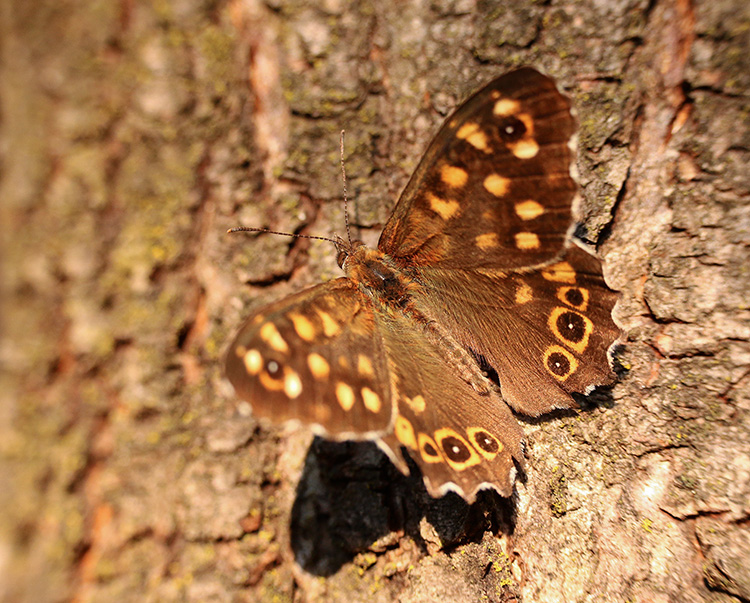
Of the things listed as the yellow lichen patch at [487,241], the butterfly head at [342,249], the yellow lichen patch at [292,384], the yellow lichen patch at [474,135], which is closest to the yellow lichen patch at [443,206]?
the yellow lichen patch at [487,241]

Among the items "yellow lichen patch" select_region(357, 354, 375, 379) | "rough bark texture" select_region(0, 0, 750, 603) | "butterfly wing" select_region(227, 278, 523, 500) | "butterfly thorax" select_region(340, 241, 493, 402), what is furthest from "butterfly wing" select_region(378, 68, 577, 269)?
"yellow lichen patch" select_region(357, 354, 375, 379)

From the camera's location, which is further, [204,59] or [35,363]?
[204,59]

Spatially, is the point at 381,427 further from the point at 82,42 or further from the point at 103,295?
the point at 82,42

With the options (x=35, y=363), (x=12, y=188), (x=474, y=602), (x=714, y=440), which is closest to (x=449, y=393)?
(x=474, y=602)

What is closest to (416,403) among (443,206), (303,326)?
(303,326)

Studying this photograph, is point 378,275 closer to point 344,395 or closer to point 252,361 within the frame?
point 344,395

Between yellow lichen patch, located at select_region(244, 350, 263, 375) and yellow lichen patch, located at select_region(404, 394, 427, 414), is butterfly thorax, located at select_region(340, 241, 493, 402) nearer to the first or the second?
yellow lichen patch, located at select_region(404, 394, 427, 414)
